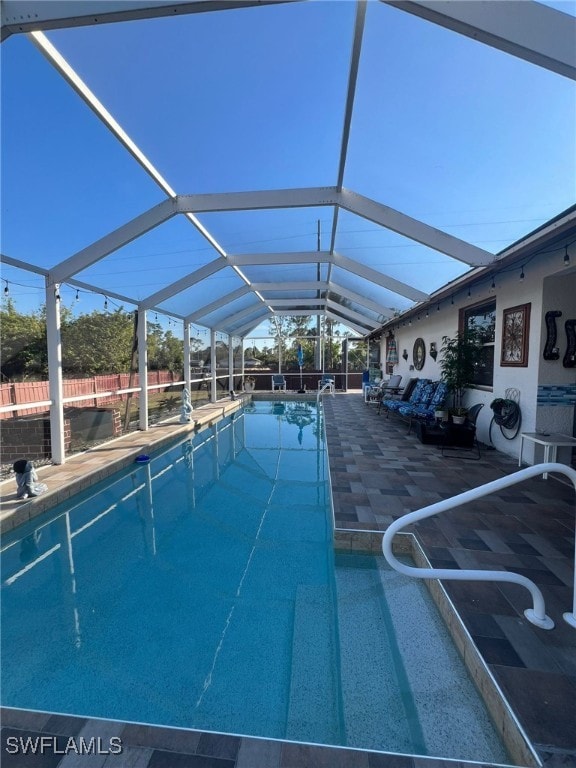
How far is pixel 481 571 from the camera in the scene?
1699 mm

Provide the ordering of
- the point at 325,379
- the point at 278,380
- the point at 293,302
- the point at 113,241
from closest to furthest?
the point at 113,241 < the point at 293,302 < the point at 278,380 < the point at 325,379

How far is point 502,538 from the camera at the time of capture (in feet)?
9.16

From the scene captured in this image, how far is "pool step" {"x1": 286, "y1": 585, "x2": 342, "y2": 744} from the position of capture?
1603 millimetres

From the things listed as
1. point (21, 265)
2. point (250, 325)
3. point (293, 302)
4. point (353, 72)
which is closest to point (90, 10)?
point (353, 72)

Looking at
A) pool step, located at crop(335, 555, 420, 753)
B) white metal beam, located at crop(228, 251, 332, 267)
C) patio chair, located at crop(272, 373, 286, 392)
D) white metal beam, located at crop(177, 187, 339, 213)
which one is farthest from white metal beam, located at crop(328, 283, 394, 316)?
pool step, located at crop(335, 555, 420, 753)

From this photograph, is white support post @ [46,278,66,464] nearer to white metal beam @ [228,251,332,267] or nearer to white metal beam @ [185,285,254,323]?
white metal beam @ [228,251,332,267]

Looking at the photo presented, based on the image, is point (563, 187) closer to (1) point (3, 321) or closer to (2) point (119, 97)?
(2) point (119, 97)

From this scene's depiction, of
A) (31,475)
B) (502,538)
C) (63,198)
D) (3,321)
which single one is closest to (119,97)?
(63,198)

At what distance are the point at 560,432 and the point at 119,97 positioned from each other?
5.73m

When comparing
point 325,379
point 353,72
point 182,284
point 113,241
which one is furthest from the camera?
point 325,379

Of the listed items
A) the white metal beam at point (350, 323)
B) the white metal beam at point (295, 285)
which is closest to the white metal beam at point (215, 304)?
the white metal beam at point (295, 285)

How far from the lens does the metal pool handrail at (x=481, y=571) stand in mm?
1597

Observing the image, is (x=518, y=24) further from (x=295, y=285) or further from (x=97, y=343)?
(x=295, y=285)

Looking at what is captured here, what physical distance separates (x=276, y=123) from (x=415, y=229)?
2.46 metres
